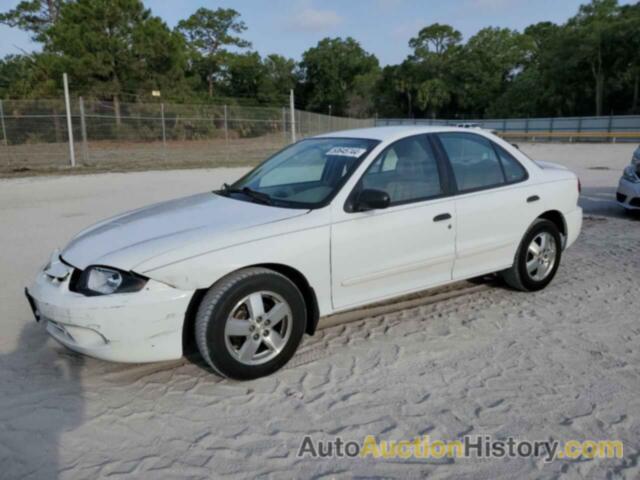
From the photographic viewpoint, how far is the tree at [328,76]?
84.8m

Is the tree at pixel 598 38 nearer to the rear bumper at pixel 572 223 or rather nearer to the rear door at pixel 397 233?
the rear bumper at pixel 572 223

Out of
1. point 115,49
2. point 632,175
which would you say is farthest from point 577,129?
point 632,175

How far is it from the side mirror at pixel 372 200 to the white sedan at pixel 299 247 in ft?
0.04

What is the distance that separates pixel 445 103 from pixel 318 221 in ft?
246

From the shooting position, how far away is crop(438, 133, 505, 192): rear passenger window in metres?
4.46

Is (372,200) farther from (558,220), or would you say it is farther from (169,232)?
(558,220)

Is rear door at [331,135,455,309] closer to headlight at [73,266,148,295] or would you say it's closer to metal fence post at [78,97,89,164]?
headlight at [73,266,148,295]

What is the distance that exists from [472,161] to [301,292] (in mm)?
2008

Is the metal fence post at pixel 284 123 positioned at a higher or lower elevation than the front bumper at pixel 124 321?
higher

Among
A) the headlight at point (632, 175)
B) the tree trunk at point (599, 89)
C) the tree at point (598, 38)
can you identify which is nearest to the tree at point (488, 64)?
the tree at point (598, 38)

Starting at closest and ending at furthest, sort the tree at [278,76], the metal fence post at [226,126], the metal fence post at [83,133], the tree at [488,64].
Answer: the metal fence post at [83,133]
the metal fence post at [226,126]
the tree at [278,76]
the tree at [488,64]

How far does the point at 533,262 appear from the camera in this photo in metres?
5.03

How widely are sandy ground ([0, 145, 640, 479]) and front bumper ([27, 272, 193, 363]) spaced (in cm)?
33

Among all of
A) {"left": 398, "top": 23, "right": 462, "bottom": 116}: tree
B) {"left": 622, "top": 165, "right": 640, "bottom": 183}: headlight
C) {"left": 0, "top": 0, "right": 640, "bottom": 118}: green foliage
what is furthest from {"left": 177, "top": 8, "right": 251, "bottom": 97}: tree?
{"left": 622, "top": 165, "right": 640, "bottom": 183}: headlight
